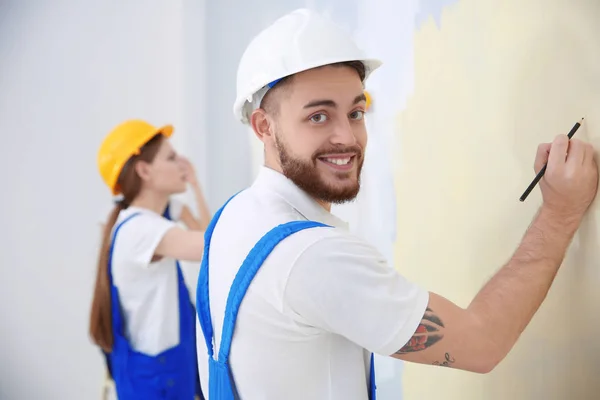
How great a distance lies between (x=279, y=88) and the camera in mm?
1027

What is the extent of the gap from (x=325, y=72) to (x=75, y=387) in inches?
90.5

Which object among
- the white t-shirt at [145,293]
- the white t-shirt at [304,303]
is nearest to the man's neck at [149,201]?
the white t-shirt at [145,293]

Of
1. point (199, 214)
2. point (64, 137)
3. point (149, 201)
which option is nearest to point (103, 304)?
point (149, 201)

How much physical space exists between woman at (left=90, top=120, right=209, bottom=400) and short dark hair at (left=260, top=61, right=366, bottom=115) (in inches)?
32.8

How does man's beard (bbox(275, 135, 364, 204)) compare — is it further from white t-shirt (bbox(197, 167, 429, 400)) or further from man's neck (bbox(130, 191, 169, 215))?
man's neck (bbox(130, 191, 169, 215))

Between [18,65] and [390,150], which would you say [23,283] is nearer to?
[18,65]

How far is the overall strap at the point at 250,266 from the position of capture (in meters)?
0.88

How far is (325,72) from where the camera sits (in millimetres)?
1008

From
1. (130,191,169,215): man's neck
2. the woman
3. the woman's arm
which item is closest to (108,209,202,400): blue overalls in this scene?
the woman

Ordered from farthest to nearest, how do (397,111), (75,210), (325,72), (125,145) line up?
1. (75,210)
2. (125,145)
3. (397,111)
4. (325,72)

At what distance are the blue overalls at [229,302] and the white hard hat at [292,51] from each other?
262 mm

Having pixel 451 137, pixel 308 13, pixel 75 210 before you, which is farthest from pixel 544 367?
pixel 75 210

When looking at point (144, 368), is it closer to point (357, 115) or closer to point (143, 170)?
point (143, 170)

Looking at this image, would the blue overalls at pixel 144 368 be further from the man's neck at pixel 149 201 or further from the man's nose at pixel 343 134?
the man's nose at pixel 343 134
